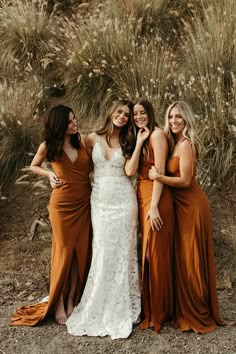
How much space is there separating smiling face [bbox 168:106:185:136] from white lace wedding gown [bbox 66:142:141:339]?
0.57 metres

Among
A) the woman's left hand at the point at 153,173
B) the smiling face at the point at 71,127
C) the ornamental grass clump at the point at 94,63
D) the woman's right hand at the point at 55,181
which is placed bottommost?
the woman's right hand at the point at 55,181

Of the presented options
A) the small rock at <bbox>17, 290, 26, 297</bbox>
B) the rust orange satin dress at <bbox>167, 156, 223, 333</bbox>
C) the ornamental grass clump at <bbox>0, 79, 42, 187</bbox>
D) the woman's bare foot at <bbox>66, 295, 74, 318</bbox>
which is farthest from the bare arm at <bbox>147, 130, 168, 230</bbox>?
the ornamental grass clump at <bbox>0, 79, 42, 187</bbox>

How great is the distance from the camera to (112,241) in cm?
512

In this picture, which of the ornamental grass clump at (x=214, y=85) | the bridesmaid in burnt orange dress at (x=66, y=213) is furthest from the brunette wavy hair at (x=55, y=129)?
the ornamental grass clump at (x=214, y=85)

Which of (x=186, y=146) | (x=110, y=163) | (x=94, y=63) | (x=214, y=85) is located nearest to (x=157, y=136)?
(x=186, y=146)

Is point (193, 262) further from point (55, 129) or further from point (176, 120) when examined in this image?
point (55, 129)

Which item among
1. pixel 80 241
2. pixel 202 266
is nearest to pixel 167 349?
pixel 202 266

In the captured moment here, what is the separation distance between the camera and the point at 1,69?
933cm

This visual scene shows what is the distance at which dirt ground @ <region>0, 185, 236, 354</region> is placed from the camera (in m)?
4.77

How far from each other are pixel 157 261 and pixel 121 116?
1.38 metres

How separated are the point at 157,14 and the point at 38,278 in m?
5.63

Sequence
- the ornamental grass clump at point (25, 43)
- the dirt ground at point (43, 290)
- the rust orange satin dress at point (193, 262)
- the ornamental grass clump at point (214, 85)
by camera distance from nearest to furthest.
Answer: the dirt ground at point (43, 290), the rust orange satin dress at point (193, 262), the ornamental grass clump at point (214, 85), the ornamental grass clump at point (25, 43)

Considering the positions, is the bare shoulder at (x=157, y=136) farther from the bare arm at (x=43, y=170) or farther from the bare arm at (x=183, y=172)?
the bare arm at (x=43, y=170)

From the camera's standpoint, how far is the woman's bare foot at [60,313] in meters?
5.18
